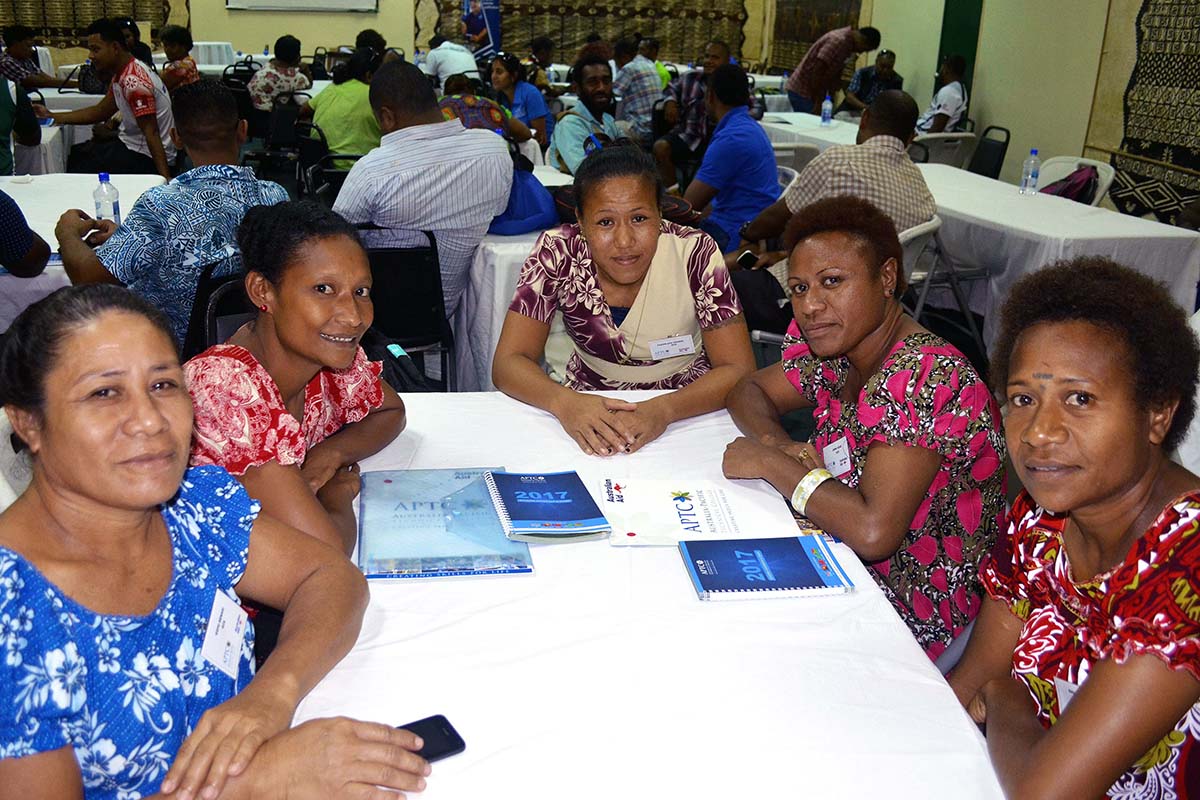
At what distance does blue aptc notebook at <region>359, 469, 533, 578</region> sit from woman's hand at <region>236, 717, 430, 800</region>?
414mm

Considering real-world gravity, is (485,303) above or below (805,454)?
below

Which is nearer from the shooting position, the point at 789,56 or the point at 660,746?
the point at 660,746

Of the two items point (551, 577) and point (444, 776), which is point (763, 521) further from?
point (444, 776)

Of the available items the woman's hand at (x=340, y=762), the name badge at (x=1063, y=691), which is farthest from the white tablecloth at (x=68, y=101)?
the name badge at (x=1063, y=691)

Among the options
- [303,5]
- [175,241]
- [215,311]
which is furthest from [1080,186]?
[303,5]

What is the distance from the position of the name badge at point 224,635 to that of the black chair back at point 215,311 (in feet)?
3.83

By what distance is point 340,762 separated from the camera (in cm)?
112

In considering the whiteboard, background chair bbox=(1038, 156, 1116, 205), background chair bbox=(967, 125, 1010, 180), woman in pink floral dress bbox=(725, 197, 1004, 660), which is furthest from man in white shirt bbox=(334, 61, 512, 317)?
the whiteboard

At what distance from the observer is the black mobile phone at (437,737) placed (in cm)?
115

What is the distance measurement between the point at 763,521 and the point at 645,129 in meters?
7.39

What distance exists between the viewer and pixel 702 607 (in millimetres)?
1502

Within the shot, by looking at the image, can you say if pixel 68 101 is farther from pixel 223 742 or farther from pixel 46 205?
pixel 223 742

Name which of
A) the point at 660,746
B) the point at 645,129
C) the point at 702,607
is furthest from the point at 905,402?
the point at 645,129

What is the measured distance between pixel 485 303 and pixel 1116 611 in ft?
10.3
